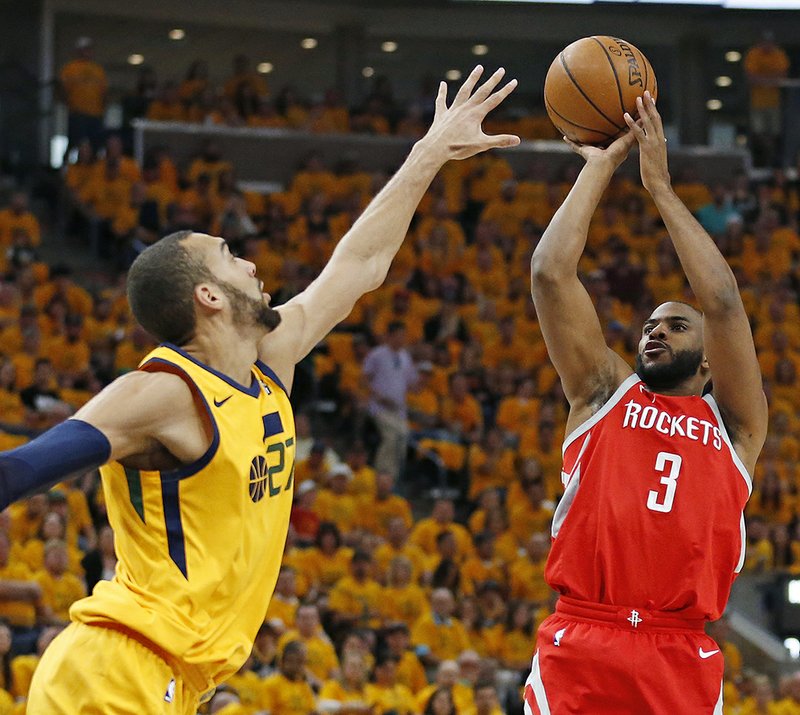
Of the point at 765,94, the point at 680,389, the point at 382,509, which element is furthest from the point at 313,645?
the point at 765,94

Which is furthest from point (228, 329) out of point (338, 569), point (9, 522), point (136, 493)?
point (338, 569)

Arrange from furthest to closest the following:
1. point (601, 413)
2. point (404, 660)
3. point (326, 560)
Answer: point (326, 560) < point (404, 660) < point (601, 413)

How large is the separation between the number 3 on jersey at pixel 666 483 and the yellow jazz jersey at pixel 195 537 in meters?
1.41

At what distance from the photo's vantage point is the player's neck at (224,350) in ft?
11.6

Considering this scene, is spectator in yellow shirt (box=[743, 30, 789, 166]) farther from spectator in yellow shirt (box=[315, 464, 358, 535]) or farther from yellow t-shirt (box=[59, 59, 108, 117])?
spectator in yellow shirt (box=[315, 464, 358, 535])

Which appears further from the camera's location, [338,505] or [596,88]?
[338,505]

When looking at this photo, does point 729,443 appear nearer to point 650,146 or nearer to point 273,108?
point 650,146

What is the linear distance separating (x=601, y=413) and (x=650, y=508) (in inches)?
13.5

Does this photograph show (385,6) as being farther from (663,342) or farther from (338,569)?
(663,342)

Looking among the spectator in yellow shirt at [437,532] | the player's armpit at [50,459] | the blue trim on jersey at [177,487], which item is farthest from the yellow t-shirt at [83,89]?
the player's armpit at [50,459]

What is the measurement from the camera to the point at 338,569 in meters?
11.4

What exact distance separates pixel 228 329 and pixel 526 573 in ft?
29.0

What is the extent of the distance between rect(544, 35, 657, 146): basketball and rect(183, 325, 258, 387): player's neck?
174 centimetres

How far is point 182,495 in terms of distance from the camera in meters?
3.38
